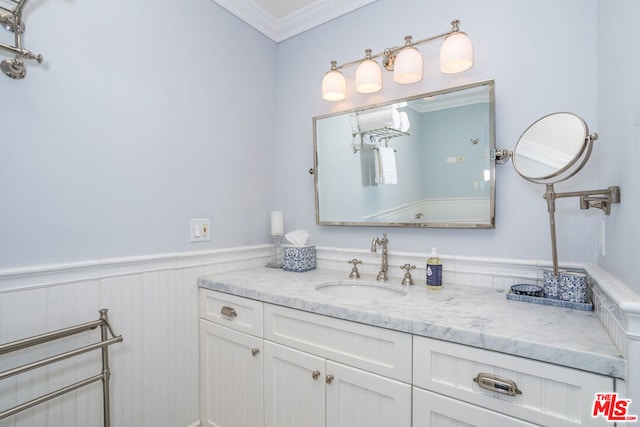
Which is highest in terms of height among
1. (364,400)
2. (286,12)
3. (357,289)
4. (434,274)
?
(286,12)

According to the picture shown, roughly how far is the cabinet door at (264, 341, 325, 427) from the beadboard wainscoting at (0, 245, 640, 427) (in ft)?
1.71

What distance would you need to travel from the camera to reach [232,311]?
1471mm

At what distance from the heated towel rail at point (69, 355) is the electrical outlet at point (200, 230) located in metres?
0.50

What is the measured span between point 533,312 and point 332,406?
2.51ft

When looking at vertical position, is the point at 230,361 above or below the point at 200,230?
below

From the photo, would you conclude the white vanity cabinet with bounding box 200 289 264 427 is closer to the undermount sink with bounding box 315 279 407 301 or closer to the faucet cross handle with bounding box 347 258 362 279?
the undermount sink with bounding box 315 279 407 301

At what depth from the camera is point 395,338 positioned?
1.02m

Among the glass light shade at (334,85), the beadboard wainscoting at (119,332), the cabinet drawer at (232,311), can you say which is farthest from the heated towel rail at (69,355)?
the glass light shade at (334,85)

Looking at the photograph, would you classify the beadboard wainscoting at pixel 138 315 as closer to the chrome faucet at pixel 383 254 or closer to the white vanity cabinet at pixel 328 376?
the chrome faucet at pixel 383 254

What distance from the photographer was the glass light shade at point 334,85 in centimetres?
173

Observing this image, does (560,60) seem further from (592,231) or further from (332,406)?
(332,406)

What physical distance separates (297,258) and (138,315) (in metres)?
0.80

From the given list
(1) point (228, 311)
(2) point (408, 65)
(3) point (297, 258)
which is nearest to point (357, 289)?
(3) point (297, 258)

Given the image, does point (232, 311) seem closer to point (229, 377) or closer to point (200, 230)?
point (229, 377)
